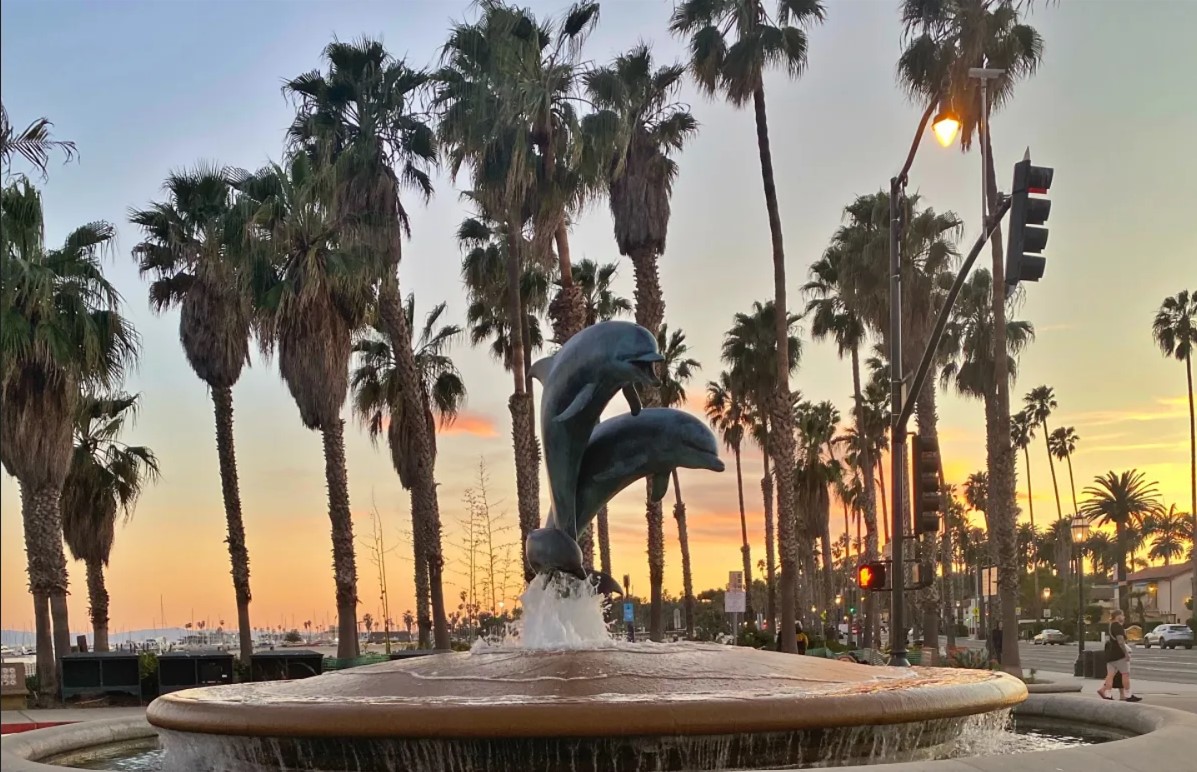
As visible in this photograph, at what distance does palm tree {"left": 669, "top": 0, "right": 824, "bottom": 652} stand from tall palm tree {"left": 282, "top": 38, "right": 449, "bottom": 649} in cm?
741

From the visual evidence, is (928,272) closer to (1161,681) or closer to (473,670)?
(1161,681)

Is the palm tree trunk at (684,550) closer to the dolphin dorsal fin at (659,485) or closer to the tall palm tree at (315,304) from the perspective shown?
the tall palm tree at (315,304)

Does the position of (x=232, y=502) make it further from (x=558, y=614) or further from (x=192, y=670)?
(x=558, y=614)

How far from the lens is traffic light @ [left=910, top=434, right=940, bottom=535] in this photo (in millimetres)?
14539

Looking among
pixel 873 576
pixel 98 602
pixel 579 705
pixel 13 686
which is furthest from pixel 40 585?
pixel 579 705

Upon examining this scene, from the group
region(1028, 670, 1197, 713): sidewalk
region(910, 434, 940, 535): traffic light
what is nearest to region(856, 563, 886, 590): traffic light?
region(910, 434, 940, 535): traffic light

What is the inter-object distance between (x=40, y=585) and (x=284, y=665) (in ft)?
20.1

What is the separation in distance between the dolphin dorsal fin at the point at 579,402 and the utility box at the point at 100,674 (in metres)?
19.5

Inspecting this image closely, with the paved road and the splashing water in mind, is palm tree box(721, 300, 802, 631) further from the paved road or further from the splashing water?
the splashing water

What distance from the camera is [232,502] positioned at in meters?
31.7

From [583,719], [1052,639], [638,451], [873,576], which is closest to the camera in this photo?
[583,719]

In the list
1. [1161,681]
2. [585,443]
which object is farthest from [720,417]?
[585,443]

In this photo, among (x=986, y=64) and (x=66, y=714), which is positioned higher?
(x=986, y=64)

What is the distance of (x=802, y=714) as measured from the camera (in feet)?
24.6
